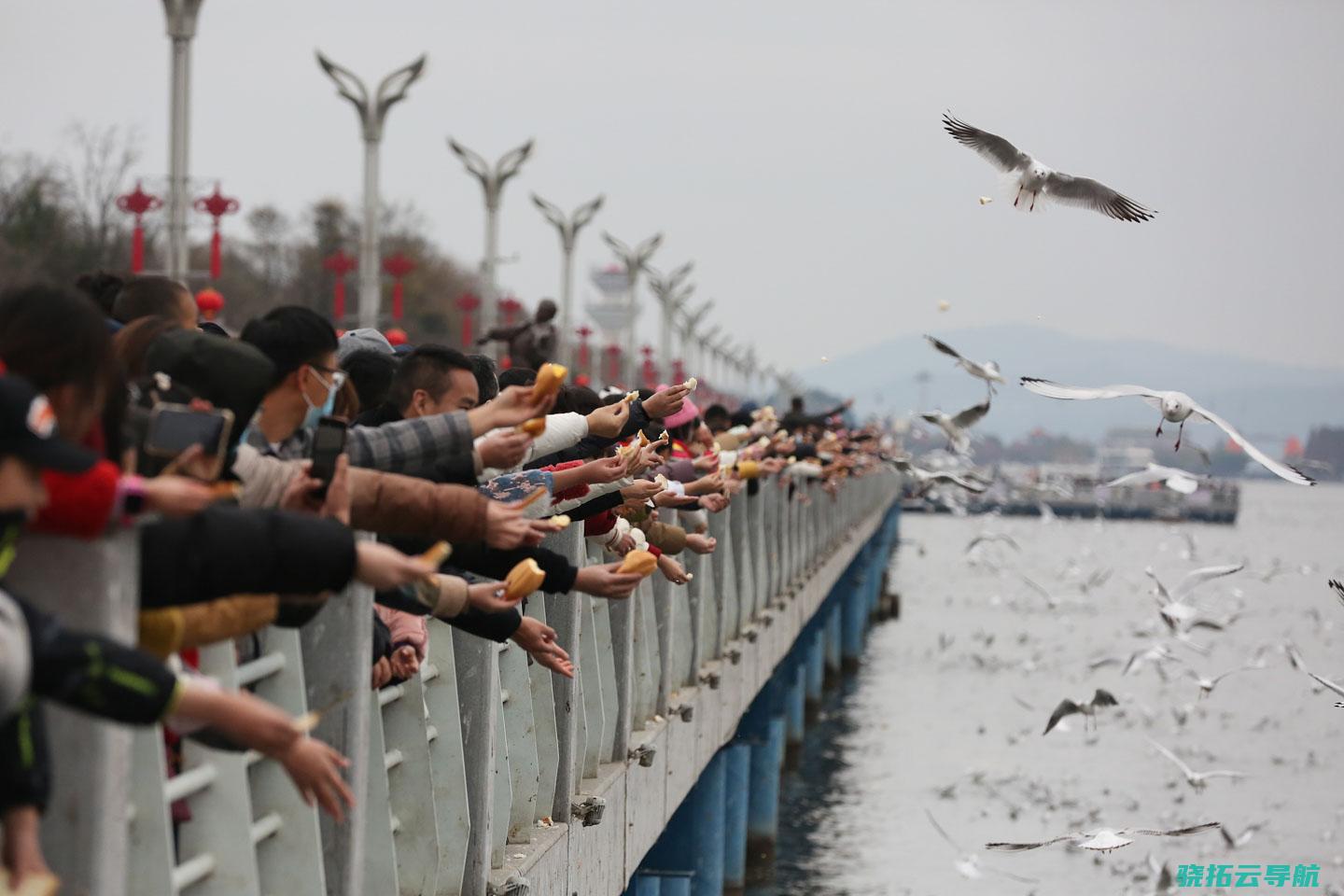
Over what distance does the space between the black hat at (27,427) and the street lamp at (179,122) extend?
16.9 meters

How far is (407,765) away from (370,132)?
21.3m

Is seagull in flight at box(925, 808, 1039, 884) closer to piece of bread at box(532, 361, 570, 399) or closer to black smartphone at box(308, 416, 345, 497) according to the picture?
piece of bread at box(532, 361, 570, 399)

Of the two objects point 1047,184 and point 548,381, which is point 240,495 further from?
point 1047,184

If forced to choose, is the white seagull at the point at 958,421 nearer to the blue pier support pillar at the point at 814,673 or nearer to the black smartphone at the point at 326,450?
the black smartphone at the point at 326,450

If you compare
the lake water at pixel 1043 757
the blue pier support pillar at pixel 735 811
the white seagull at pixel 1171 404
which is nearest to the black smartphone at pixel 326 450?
the white seagull at pixel 1171 404

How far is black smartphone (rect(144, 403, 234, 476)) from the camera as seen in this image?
12.1ft

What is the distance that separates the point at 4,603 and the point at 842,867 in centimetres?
2409

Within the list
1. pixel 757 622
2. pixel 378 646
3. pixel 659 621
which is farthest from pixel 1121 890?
pixel 378 646

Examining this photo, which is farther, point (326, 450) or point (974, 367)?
point (974, 367)

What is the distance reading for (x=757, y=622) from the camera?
1859 centimetres

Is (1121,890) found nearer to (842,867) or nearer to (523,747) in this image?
(842,867)

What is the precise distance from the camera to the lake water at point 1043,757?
27.9 meters

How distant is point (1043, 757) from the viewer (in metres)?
37.6

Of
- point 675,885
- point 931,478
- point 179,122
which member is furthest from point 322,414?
point 179,122
